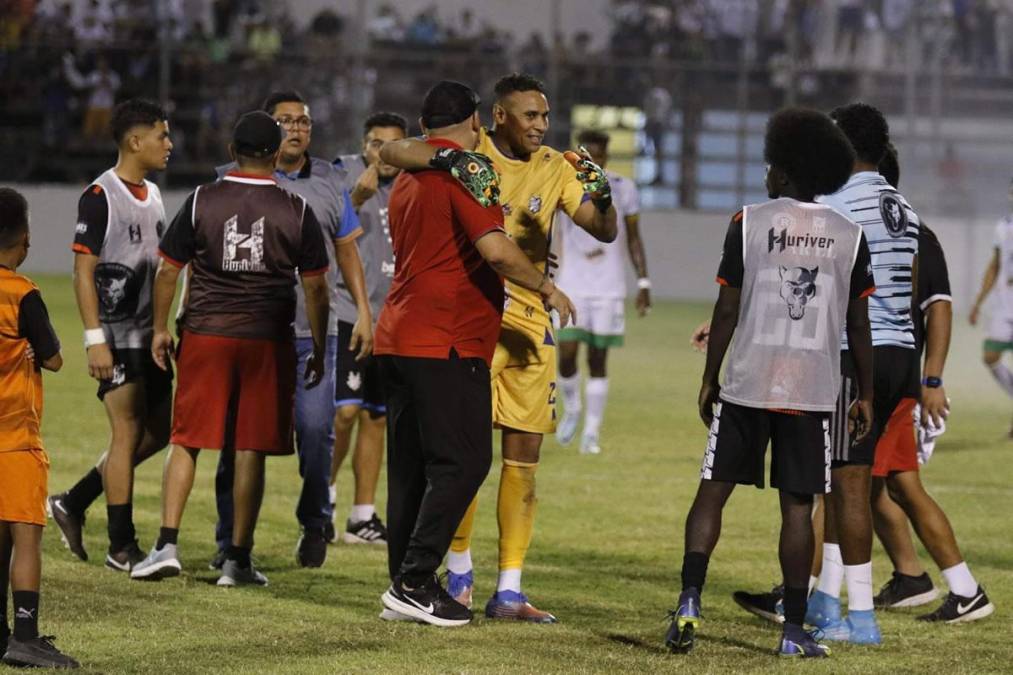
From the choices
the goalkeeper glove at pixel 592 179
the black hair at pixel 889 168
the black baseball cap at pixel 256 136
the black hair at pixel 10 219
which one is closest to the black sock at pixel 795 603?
the goalkeeper glove at pixel 592 179

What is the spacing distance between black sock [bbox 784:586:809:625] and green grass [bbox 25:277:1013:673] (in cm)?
18

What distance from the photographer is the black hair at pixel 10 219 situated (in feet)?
20.8

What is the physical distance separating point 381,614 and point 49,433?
710 centimetres

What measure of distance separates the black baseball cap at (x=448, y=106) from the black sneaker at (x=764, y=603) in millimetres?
2471

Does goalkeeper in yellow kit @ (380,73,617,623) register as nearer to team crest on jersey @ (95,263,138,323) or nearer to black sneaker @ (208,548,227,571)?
black sneaker @ (208,548,227,571)

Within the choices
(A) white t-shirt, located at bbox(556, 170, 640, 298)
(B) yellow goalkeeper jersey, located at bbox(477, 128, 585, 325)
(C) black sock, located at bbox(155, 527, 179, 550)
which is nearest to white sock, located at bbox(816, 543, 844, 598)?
(B) yellow goalkeeper jersey, located at bbox(477, 128, 585, 325)

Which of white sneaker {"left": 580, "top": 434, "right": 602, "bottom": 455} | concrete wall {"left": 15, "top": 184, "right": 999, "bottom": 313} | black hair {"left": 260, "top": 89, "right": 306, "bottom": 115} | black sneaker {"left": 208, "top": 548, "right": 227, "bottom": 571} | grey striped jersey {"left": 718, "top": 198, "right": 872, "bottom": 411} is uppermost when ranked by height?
black hair {"left": 260, "top": 89, "right": 306, "bottom": 115}

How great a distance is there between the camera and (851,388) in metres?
7.08

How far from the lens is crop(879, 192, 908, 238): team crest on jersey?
730 cm

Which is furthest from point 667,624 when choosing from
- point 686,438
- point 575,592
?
point 686,438

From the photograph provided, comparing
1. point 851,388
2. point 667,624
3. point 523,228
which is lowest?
point 667,624

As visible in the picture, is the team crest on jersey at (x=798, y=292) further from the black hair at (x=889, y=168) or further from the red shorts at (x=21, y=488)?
the red shorts at (x=21, y=488)

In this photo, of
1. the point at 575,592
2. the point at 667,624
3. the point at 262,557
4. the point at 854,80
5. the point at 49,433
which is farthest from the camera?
the point at 854,80

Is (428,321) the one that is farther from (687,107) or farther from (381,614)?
(687,107)
